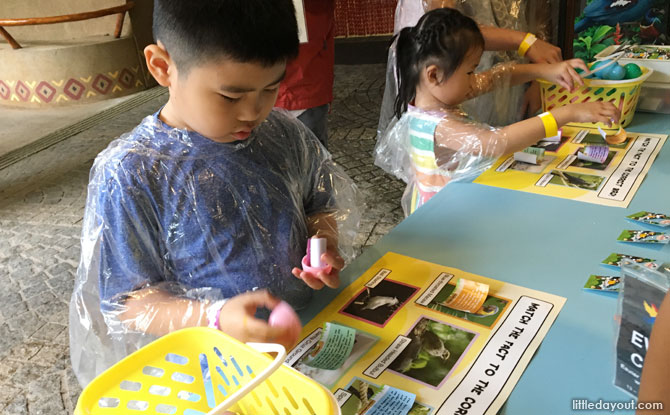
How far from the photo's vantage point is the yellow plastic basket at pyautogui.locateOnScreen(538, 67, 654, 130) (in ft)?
4.96

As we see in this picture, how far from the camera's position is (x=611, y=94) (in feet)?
5.04

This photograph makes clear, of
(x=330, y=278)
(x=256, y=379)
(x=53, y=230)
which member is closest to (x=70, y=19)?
(x=53, y=230)

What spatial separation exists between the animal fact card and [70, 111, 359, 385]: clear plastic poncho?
13 centimetres

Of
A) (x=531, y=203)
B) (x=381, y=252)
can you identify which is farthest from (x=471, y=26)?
(x=381, y=252)

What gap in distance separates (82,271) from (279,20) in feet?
1.60

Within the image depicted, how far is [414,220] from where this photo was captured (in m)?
1.14

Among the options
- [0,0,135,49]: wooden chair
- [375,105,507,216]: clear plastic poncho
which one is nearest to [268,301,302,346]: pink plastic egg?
[375,105,507,216]: clear plastic poncho

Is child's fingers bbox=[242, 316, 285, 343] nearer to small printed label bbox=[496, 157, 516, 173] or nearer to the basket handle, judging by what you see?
the basket handle

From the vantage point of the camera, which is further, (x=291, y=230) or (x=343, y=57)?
(x=343, y=57)

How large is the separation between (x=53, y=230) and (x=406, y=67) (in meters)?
2.17

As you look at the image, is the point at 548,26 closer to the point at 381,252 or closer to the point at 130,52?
the point at 381,252

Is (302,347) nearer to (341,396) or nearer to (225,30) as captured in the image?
(341,396)

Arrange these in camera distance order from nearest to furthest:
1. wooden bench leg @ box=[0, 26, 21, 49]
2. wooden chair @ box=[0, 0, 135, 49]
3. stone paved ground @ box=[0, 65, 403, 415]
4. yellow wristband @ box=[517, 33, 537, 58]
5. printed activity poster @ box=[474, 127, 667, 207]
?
printed activity poster @ box=[474, 127, 667, 207], yellow wristband @ box=[517, 33, 537, 58], stone paved ground @ box=[0, 65, 403, 415], wooden chair @ box=[0, 0, 135, 49], wooden bench leg @ box=[0, 26, 21, 49]

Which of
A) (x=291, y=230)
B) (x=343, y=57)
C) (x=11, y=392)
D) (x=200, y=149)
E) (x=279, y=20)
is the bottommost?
(x=11, y=392)
